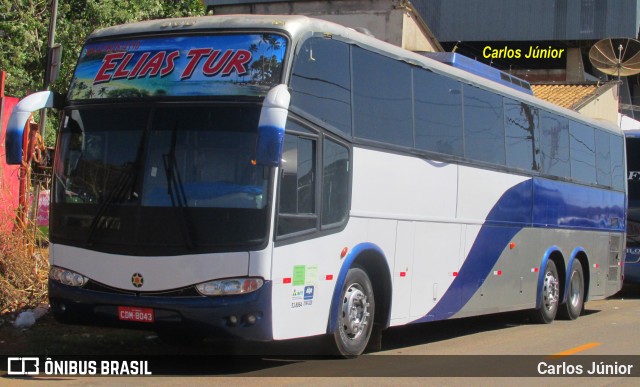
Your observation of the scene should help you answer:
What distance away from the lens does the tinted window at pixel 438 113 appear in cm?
1131

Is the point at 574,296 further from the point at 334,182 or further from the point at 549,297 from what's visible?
the point at 334,182

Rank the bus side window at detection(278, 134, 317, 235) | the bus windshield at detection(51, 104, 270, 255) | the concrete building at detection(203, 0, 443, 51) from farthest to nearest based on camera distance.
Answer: the concrete building at detection(203, 0, 443, 51) < the bus side window at detection(278, 134, 317, 235) < the bus windshield at detection(51, 104, 270, 255)

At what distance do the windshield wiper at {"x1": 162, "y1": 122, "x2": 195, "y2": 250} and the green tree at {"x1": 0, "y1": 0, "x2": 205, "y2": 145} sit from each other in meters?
14.9

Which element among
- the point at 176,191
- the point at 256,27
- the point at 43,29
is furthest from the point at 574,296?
the point at 43,29

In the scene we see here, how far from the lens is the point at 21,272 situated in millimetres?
11984

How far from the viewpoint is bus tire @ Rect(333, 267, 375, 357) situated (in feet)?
31.5

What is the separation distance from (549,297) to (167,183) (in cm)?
904

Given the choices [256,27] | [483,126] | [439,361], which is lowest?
[439,361]

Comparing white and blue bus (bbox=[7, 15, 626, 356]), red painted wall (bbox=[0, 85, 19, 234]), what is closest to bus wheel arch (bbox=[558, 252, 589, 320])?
white and blue bus (bbox=[7, 15, 626, 356])

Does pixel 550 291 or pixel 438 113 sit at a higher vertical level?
pixel 438 113

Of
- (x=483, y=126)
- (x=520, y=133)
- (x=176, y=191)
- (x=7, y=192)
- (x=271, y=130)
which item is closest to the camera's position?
(x=271, y=130)

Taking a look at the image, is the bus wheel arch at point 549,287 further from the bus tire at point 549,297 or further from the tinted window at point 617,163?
the tinted window at point 617,163

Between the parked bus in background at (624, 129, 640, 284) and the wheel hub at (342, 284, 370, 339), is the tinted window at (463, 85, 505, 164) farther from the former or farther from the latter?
the parked bus in background at (624, 129, 640, 284)

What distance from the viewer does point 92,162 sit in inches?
351
